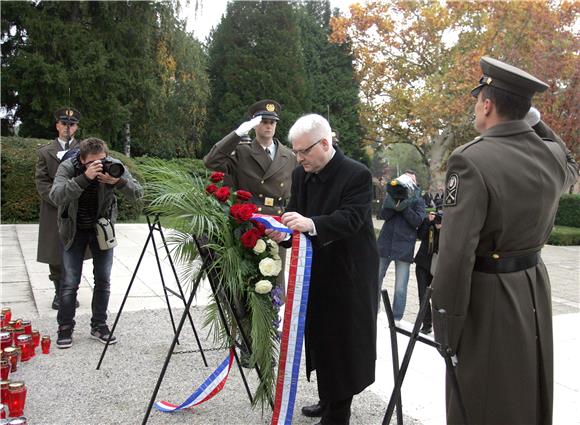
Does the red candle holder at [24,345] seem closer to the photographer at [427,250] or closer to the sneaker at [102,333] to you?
the sneaker at [102,333]

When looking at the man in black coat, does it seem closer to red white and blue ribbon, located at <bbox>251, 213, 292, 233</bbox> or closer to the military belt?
red white and blue ribbon, located at <bbox>251, 213, 292, 233</bbox>

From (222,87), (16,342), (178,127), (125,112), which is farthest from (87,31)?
(16,342)

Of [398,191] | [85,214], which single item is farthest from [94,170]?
[398,191]

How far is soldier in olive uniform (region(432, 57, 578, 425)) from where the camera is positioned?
6.64 ft

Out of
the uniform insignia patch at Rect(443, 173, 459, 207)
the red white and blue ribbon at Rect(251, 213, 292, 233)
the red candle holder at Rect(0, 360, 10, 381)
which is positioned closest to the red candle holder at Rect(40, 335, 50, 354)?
the red candle holder at Rect(0, 360, 10, 381)

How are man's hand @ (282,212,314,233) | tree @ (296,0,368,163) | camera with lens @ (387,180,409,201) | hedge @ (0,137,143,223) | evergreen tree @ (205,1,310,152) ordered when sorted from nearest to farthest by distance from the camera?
man's hand @ (282,212,314,233), camera with lens @ (387,180,409,201), hedge @ (0,137,143,223), evergreen tree @ (205,1,310,152), tree @ (296,0,368,163)

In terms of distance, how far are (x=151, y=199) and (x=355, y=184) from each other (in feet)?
3.86

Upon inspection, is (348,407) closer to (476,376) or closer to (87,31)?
(476,376)

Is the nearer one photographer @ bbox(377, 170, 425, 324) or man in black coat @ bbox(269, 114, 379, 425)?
man in black coat @ bbox(269, 114, 379, 425)

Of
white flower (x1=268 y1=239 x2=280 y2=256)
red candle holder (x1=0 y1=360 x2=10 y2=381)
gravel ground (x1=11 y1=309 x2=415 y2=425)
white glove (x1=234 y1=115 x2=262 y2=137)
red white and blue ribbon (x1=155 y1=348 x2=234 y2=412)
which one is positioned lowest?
gravel ground (x1=11 y1=309 x2=415 y2=425)

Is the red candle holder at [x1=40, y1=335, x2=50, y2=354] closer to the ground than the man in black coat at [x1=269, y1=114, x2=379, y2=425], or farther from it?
closer to the ground

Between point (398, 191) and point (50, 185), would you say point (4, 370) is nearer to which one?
point (50, 185)

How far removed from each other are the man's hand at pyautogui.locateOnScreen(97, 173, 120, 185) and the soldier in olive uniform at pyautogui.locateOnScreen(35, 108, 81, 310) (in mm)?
1443

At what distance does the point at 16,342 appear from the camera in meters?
4.18
